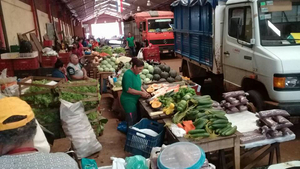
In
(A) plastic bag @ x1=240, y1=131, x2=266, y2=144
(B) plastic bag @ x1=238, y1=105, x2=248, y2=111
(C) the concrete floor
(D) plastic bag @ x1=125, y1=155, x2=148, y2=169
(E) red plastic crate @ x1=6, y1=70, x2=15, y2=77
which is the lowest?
(C) the concrete floor

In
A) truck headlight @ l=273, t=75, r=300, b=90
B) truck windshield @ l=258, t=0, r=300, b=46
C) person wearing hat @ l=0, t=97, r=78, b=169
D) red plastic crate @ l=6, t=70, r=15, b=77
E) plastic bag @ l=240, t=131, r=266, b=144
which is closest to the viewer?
person wearing hat @ l=0, t=97, r=78, b=169

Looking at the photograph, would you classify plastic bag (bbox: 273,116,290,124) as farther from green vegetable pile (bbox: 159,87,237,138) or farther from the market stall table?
green vegetable pile (bbox: 159,87,237,138)

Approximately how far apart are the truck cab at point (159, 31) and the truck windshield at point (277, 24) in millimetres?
11978

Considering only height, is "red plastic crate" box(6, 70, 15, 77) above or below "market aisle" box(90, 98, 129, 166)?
above

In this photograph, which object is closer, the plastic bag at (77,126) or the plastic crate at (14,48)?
the plastic bag at (77,126)

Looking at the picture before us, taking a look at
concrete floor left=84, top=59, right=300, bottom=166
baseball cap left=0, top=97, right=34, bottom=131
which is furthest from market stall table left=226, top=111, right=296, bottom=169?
baseball cap left=0, top=97, right=34, bottom=131

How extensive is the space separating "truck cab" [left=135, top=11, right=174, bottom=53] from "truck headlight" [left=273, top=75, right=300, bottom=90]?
12.8 m

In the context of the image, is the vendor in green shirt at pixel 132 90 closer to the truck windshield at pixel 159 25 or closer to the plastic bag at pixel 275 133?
the plastic bag at pixel 275 133

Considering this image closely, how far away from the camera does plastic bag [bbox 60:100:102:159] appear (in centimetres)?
430

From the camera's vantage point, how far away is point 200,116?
3.57m

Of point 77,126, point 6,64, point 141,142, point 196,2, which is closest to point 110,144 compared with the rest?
point 77,126

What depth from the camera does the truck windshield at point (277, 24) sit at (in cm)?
484

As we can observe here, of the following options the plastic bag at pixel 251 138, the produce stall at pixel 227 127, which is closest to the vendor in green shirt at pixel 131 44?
the produce stall at pixel 227 127

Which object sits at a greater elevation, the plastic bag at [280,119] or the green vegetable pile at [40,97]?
A: the green vegetable pile at [40,97]
